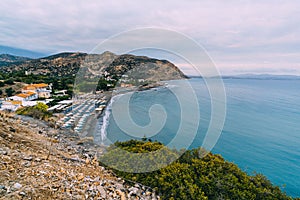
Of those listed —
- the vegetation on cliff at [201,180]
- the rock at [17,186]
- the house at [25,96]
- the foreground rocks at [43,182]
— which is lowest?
the house at [25,96]

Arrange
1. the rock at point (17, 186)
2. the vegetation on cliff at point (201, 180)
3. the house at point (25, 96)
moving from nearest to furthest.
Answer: the rock at point (17, 186)
the vegetation on cliff at point (201, 180)
the house at point (25, 96)

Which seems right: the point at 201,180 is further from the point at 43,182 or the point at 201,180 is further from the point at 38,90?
the point at 38,90

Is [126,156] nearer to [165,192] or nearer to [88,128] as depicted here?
[165,192]

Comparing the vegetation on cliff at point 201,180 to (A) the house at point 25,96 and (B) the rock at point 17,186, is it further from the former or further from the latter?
(A) the house at point 25,96

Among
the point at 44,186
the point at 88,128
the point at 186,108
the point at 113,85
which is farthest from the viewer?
the point at 113,85

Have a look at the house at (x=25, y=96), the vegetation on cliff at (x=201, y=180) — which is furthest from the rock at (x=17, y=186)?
the house at (x=25, y=96)

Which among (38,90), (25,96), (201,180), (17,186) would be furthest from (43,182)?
(38,90)

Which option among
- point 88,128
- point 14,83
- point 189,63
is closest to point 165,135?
point 88,128

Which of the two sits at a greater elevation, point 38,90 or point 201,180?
point 201,180

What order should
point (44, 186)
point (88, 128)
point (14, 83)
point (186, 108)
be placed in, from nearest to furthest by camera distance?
1. point (44, 186)
2. point (88, 128)
3. point (186, 108)
4. point (14, 83)

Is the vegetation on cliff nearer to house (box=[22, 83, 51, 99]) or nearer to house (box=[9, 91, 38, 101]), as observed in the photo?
house (box=[9, 91, 38, 101])

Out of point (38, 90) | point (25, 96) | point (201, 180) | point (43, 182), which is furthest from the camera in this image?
point (38, 90)
